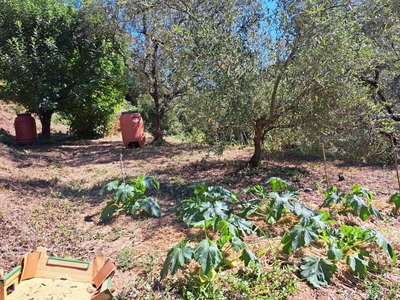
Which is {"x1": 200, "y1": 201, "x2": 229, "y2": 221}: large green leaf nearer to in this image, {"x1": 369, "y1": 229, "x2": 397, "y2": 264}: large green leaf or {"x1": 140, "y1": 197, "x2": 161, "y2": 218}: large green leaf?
{"x1": 140, "y1": 197, "x2": 161, "y2": 218}: large green leaf

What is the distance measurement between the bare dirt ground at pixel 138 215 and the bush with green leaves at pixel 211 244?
0.23 meters

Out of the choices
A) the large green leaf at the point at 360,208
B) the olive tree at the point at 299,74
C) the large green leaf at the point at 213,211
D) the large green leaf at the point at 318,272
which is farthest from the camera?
the olive tree at the point at 299,74

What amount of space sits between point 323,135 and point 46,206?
13.4 ft

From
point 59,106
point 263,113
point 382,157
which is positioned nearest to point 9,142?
point 59,106

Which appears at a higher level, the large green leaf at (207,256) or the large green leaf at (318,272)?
the large green leaf at (207,256)

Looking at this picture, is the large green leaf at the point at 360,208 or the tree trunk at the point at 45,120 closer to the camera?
the large green leaf at the point at 360,208

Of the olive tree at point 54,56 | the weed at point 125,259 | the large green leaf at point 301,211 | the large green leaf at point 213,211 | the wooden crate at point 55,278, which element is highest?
the olive tree at point 54,56

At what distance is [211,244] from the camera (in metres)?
2.21

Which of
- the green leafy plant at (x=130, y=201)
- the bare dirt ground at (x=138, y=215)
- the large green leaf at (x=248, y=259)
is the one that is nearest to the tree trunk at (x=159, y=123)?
the bare dirt ground at (x=138, y=215)

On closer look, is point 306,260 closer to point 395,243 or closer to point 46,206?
point 395,243

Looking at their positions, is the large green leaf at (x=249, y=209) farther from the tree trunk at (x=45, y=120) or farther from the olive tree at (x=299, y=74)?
the tree trunk at (x=45, y=120)

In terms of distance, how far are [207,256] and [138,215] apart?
1.74 meters

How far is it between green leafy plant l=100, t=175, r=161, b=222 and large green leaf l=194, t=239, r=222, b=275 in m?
1.32

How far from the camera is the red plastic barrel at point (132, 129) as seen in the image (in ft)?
29.0
